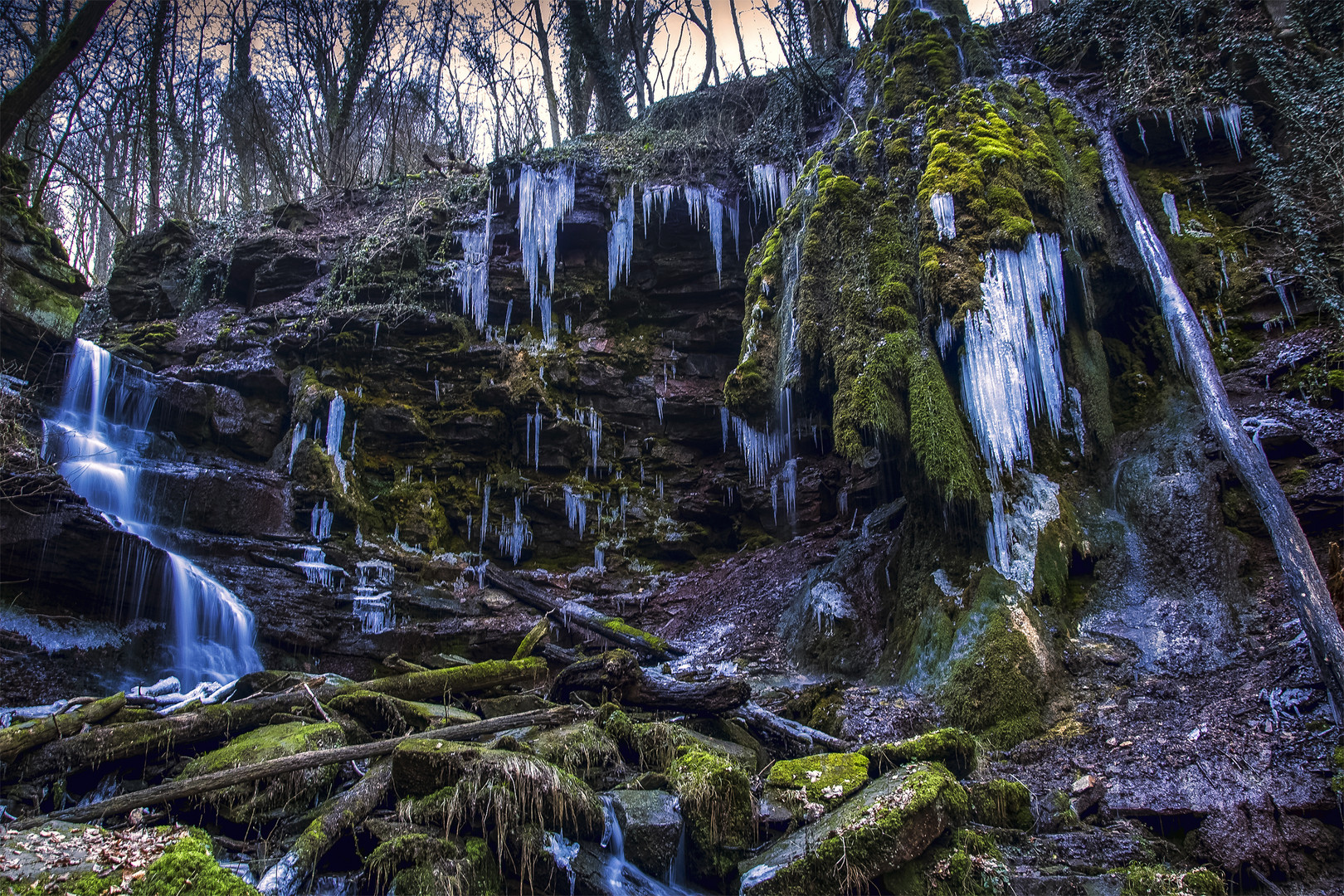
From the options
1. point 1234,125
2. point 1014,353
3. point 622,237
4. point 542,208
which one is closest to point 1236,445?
point 1014,353

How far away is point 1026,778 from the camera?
205 inches

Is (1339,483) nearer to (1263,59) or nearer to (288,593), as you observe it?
(1263,59)

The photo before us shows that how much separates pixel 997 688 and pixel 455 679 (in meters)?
5.14

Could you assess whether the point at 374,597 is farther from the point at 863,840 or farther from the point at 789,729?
the point at 863,840

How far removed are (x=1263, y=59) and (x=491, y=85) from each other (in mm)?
19329

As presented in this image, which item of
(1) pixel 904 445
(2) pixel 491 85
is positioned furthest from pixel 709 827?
(2) pixel 491 85

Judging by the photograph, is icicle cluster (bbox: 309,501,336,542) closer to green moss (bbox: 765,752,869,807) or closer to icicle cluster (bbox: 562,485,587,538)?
icicle cluster (bbox: 562,485,587,538)

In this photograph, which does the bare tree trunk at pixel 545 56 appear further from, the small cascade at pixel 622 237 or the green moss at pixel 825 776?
the green moss at pixel 825 776

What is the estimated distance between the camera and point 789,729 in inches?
237

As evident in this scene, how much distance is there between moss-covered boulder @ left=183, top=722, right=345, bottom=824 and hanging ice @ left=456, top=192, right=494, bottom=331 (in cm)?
1096

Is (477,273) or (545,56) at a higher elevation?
(545,56)

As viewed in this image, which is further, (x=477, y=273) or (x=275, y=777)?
(x=477, y=273)

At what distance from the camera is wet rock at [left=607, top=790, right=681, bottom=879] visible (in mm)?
3947

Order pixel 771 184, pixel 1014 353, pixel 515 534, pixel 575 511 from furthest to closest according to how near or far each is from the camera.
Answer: pixel 771 184
pixel 575 511
pixel 515 534
pixel 1014 353
